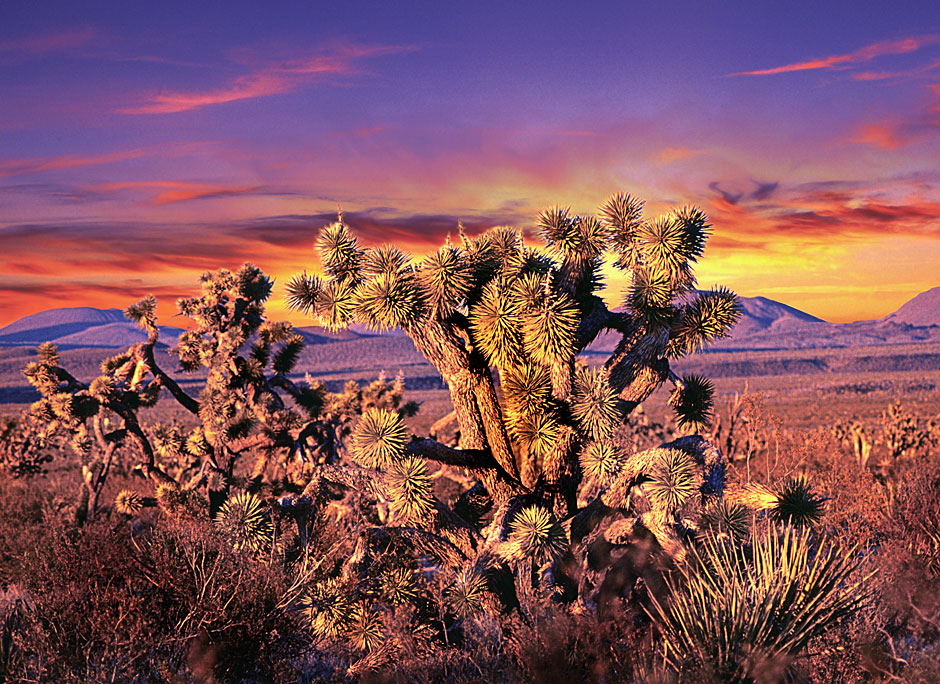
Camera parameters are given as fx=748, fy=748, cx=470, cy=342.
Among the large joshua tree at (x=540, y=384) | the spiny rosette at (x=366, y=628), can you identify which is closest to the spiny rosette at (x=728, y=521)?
the large joshua tree at (x=540, y=384)

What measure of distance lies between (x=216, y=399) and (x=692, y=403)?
7136 mm

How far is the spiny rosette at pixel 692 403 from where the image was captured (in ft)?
25.4

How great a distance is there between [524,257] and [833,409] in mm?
52040

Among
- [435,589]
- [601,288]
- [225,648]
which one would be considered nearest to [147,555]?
[225,648]

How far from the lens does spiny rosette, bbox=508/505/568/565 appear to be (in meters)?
5.81

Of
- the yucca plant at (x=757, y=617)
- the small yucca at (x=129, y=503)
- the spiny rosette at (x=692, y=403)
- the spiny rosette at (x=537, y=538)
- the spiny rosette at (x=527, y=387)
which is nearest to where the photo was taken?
the yucca plant at (x=757, y=617)

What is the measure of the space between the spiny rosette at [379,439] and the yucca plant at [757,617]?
2435 millimetres

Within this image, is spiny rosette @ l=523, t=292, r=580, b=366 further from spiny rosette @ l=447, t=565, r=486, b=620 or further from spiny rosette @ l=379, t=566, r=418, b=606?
spiny rosette @ l=379, t=566, r=418, b=606

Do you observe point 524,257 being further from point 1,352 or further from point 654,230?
point 1,352

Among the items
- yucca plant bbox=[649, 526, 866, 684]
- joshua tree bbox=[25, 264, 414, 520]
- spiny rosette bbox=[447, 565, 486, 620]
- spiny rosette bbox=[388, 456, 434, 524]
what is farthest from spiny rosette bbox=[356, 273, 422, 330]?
joshua tree bbox=[25, 264, 414, 520]

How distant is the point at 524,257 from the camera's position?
22.6 ft

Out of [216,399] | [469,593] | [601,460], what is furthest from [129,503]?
[601,460]

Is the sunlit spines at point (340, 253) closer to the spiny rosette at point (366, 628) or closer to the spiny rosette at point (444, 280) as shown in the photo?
the spiny rosette at point (444, 280)

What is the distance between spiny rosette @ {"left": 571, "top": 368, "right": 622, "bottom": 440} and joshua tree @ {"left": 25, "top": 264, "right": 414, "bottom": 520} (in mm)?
6020
